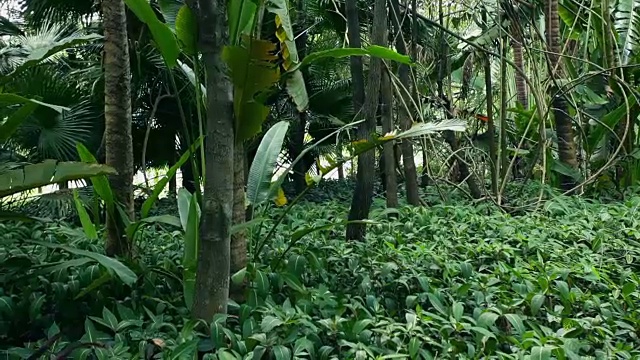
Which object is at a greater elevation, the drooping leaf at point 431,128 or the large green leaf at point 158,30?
the large green leaf at point 158,30

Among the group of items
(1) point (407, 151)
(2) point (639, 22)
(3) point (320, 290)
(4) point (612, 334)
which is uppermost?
(2) point (639, 22)

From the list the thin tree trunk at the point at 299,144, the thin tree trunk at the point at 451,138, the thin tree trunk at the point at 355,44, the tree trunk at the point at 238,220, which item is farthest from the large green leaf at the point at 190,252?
the thin tree trunk at the point at 299,144

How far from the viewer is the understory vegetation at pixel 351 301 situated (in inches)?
87.7

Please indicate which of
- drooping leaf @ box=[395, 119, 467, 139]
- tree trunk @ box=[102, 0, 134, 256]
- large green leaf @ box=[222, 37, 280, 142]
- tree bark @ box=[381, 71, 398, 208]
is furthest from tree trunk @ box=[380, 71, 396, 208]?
large green leaf @ box=[222, 37, 280, 142]

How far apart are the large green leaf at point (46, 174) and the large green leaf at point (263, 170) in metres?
0.87

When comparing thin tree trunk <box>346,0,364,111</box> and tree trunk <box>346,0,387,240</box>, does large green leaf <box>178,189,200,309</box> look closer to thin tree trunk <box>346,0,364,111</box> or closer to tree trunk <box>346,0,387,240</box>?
tree trunk <box>346,0,387,240</box>

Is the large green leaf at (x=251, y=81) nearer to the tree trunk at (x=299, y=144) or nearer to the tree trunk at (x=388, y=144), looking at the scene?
the tree trunk at (x=388, y=144)

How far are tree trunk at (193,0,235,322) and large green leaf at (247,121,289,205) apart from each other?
0.90 metres

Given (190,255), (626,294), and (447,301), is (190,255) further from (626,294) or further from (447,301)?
(626,294)

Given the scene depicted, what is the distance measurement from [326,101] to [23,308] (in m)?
5.05

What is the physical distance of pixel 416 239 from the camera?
379 centimetres

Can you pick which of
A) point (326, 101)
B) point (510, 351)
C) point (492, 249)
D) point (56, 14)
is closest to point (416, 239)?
point (492, 249)

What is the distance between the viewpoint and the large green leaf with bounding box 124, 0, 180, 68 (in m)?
2.40

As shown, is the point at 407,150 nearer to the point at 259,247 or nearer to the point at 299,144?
the point at 259,247
